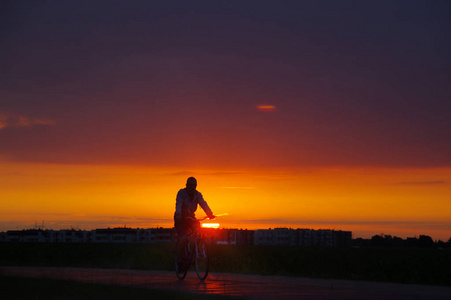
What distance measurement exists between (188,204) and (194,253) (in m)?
1.29

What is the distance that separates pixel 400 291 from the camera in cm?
1397

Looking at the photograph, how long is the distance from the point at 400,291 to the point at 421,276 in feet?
46.0

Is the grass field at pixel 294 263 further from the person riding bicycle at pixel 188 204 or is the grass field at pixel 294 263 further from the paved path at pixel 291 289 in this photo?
the paved path at pixel 291 289

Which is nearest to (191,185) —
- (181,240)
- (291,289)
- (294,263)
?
(181,240)

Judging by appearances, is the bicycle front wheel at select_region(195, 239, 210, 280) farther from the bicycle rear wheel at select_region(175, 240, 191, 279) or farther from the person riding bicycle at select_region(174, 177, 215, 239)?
the person riding bicycle at select_region(174, 177, 215, 239)

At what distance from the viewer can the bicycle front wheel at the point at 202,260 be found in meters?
17.0

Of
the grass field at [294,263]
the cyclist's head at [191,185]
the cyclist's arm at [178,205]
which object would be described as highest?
the cyclist's head at [191,185]

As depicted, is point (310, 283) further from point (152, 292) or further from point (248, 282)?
point (152, 292)

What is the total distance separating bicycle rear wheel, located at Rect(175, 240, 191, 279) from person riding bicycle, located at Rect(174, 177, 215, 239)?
63cm

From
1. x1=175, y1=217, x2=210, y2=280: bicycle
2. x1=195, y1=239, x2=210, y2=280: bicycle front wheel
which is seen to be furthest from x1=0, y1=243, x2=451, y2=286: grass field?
x1=195, y1=239, x2=210, y2=280: bicycle front wheel

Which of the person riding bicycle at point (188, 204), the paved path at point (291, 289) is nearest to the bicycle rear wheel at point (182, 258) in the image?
the paved path at point (291, 289)

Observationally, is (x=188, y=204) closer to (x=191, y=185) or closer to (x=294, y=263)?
(x=191, y=185)

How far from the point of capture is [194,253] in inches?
685

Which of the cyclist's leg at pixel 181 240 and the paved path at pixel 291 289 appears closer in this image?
the paved path at pixel 291 289
